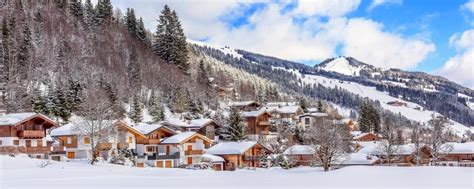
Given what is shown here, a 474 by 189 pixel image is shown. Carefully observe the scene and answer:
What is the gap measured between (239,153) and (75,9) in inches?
1892

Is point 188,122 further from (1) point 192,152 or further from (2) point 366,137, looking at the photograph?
(2) point 366,137

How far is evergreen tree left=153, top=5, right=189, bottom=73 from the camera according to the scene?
10044 cm

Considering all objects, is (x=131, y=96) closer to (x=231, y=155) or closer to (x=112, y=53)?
(x=112, y=53)

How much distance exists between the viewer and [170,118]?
79.8m

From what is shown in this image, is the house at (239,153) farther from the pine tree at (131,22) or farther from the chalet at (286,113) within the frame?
the pine tree at (131,22)

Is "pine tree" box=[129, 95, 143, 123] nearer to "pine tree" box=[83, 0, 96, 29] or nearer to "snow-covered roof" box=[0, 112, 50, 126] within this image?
"snow-covered roof" box=[0, 112, 50, 126]

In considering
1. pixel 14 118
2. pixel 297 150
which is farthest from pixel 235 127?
pixel 14 118

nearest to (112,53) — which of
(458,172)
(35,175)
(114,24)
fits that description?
(114,24)

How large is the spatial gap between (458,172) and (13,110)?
5371cm

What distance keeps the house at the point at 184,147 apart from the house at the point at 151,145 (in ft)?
1.46

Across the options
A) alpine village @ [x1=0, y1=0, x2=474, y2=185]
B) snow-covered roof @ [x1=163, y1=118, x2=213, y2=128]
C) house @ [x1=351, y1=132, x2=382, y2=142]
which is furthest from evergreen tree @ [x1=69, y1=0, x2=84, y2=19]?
house @ [x1=351, y1=132, x2=382, y2=142]

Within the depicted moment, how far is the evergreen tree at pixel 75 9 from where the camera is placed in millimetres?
94469

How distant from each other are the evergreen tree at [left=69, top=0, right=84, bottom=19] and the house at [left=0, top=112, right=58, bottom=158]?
41454 mm

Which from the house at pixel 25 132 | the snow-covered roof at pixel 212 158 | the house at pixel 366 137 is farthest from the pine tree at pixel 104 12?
the house at pixel 366 137
